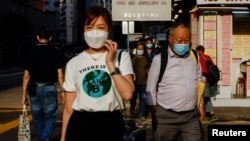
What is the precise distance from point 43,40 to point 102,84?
3784 millimetres

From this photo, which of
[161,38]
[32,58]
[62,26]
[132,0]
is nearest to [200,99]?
[32,58]

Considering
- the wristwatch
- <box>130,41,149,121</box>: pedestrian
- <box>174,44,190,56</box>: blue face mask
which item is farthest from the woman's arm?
<box>130,41,149,121</box>: pedestrian

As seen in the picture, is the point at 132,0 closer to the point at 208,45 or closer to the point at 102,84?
the point at 208,45

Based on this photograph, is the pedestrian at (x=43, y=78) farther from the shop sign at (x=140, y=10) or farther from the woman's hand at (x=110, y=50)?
the shop sign at (x=140, y=10)

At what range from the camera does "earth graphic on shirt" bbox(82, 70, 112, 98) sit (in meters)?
3.66

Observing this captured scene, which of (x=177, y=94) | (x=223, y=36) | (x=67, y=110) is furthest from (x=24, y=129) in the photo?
(x=223, y=36)

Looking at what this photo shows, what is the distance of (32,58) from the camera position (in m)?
7.20

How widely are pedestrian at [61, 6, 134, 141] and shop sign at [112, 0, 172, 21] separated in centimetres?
1136

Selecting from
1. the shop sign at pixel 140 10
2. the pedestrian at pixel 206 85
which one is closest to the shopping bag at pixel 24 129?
the pedestrian at pixel 206 85

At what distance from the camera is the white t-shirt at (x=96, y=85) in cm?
367

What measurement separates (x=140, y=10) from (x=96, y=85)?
12.0 meters

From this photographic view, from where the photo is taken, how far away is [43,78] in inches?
283

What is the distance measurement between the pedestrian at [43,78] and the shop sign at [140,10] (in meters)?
7.95

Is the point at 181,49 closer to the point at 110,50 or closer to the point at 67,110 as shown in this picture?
the point at 110,50
